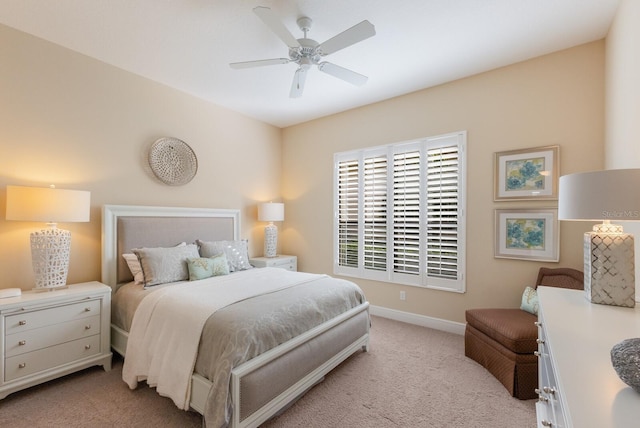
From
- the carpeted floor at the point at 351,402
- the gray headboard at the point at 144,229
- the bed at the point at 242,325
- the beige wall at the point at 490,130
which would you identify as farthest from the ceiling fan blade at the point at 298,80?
the carpeted floor at the point at 351,402

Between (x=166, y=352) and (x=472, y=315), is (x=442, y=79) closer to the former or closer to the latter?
(x=472, y=315)

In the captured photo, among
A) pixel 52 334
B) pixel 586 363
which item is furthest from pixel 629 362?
pixel 52 334

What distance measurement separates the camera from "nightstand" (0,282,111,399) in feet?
6.86

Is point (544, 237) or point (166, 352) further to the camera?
point (544, 237)

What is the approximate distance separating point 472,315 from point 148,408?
2.73 m

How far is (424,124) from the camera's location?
356 cm

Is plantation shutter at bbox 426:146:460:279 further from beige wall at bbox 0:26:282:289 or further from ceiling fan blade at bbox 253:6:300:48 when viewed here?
beige wall at bbox 0:26:282:289

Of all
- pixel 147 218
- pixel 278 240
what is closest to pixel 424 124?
pixel 278 240

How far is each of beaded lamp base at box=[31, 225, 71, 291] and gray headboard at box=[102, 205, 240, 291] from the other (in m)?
0.37

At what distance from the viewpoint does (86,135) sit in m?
2.89

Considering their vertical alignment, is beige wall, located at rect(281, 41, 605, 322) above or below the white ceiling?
below

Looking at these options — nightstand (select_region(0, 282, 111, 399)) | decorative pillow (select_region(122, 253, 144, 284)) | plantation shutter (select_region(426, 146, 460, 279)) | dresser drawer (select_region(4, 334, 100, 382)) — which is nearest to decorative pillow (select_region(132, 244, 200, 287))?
decorative pillow (select_region(122, 253, 144, 284))

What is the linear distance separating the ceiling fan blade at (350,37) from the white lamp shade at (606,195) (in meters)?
1.50

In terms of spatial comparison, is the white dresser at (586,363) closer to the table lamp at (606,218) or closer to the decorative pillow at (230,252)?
the table lamp at (606,218)
